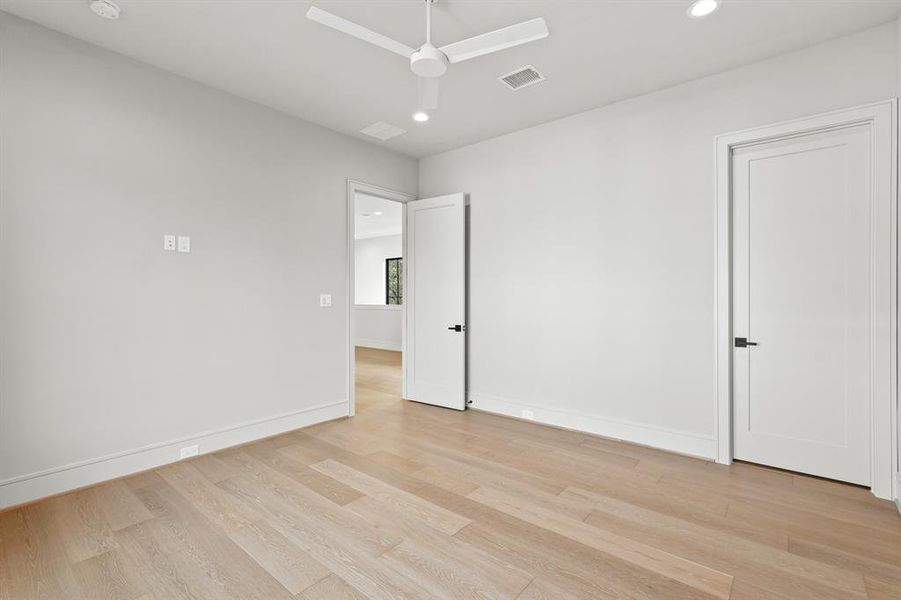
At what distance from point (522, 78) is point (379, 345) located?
7570 mm

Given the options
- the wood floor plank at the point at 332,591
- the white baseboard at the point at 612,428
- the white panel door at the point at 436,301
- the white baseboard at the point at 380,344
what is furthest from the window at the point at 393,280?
the wood floor plank at the point at 332,591

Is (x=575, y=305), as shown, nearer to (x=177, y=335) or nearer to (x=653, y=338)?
(x=653, y=338)

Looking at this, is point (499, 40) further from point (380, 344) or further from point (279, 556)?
point (380, 344)

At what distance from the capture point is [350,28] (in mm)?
2006

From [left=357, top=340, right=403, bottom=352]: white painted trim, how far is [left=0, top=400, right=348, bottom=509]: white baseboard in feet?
18.1

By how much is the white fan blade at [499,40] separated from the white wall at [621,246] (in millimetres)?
1770

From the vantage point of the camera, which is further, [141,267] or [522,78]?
[522,78]

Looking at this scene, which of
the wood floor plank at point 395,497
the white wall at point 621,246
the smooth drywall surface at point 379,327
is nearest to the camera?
the wood floor plank at point 395,497

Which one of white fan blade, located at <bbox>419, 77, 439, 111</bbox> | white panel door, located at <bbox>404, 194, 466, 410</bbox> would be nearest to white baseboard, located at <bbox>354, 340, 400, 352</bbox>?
white panel door, located at <bbox>404, 194, 466, 410</bbox>

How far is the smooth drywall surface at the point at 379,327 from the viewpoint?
947 cm

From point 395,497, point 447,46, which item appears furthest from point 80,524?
point 447,46

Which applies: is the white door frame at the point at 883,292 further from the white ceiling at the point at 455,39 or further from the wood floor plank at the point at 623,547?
the wood floor plank at the point at 623,547

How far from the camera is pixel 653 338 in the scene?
3.38 meters

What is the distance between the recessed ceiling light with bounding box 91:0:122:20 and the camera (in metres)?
2.30
